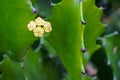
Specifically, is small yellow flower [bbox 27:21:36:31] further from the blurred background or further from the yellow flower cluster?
the blurred background

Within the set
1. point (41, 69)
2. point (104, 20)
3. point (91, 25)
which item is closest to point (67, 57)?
point (91, 25)

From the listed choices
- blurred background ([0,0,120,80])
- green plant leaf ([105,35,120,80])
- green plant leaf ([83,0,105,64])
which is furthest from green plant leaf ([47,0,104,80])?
green plant leaf ([105,35,120,80])

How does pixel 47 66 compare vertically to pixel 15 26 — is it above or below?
below

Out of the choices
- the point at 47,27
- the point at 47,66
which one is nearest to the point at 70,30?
the point at 47,27

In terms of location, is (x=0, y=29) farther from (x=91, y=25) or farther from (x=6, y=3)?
(x=91, y=25)

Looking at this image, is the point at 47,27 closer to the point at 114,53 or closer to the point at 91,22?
the point at 91,22

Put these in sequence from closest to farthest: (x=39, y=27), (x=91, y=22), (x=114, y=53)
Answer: (x=39, y=27)
(x=91, y=22)
(x=114, y=53)

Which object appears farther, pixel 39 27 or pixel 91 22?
→ pixel 91 22
